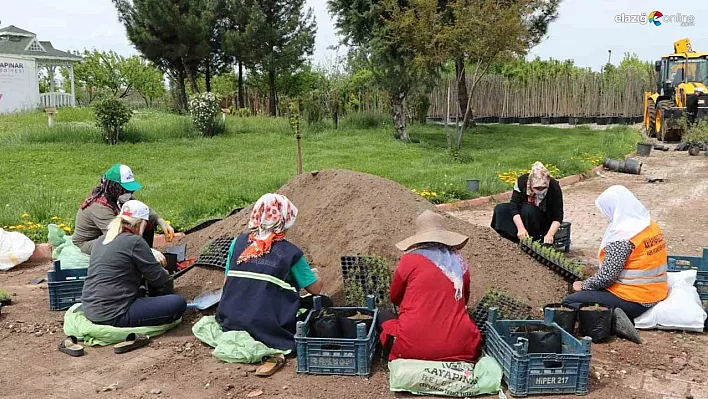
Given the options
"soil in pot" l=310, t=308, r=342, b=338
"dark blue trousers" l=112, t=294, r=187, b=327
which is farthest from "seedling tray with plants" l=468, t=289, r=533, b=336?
"dark blue trousers" l=112, t=294, r=187, b=327

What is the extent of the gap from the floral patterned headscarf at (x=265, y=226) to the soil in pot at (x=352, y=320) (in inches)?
26.6

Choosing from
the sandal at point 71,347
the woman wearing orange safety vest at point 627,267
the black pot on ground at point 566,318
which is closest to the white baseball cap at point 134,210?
the sandal at point 71,347

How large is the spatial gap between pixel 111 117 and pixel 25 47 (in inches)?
839

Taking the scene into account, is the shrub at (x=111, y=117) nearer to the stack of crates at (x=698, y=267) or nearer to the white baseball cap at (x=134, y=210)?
the white baseball cap at (x=134, y=210)

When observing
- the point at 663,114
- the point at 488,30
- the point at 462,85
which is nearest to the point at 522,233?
the point at 488,30

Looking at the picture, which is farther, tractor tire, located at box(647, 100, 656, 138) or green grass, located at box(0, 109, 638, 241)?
tractor tire, located at box(647, 100, 656, 138)

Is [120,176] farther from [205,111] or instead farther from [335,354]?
[205,111]

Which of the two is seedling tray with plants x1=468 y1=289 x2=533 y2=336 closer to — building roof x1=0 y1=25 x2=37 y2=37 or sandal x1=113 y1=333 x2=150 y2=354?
sandal x1=113 y1=333 x2=150 y2=354

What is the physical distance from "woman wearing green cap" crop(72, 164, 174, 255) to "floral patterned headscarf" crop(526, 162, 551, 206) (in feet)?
12.4

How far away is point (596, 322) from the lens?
431 centimetres

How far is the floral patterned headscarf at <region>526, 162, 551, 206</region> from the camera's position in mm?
6039

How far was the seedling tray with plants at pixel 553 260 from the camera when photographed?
5.33 metres

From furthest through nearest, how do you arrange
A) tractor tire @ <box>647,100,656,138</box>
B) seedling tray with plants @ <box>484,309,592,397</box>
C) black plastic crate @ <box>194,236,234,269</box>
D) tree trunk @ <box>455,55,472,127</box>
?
tractor tire @ <box>647,100,656,138</box> < tree trunk @ <box>455,55,472,127</box> < black plastic crate @ <box>194,236,234,269</box> < seedling tray with plants @ <box>484,309,592,397</box>

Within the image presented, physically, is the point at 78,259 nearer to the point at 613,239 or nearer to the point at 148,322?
the point at 148,322
